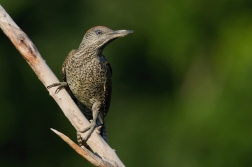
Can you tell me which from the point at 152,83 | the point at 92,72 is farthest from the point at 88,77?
the point at 152,83

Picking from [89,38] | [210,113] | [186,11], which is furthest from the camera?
[186,11]

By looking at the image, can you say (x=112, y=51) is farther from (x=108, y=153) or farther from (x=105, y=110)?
(x=108, y=153)

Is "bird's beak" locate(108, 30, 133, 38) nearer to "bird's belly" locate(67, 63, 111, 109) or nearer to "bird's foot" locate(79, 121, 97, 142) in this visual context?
"bird's belly" locate(67, 63, 111, 109)

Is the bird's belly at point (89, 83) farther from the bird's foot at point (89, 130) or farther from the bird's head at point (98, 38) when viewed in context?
the bird's foot at point (89, 130)

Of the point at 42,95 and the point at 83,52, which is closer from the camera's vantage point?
the point at 83,52

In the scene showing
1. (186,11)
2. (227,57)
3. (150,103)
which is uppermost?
(186,11)

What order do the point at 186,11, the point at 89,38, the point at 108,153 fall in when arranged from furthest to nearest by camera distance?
the point at 186,11
the point at 89,38
the point at 108,153

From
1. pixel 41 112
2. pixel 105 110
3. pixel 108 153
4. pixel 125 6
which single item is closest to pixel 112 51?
pixel 125 6
